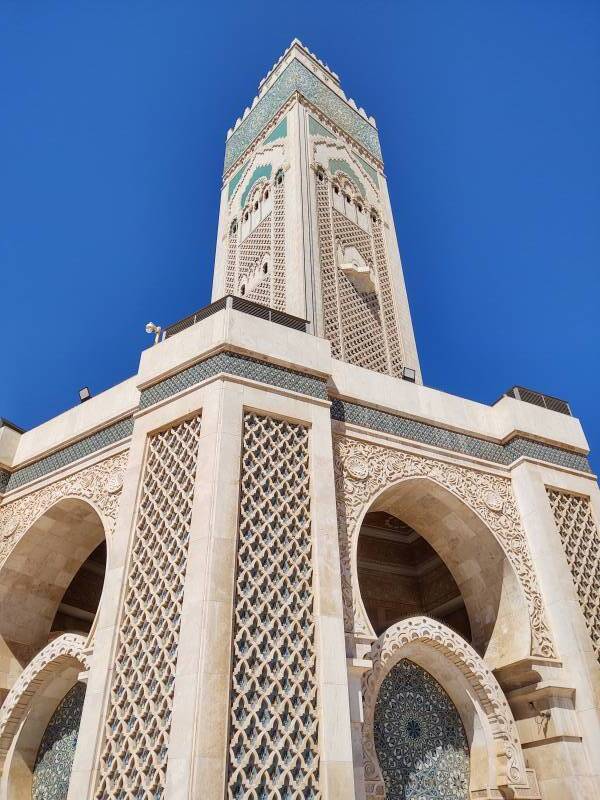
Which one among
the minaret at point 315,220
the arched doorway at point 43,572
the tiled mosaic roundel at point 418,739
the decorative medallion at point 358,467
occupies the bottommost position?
the tiled mosaic roundel at point 418,739

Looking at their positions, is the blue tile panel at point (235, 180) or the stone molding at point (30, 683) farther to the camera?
the blue tile panel at point (235, 180)

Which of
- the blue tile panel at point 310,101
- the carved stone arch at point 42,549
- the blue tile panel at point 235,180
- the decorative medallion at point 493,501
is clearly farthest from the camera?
the blue tile panel at point 235,180

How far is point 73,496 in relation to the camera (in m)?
4.86

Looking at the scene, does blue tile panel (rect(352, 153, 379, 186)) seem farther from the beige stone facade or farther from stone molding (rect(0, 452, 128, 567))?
stone molding (rect(0, 452, 128, 567))

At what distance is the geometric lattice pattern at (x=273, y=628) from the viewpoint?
124 inches

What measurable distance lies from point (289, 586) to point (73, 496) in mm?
2036

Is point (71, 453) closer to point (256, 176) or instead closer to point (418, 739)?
point (418, 739)

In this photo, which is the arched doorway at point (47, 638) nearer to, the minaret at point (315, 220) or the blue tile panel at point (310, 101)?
the minaret at point (315, 220)

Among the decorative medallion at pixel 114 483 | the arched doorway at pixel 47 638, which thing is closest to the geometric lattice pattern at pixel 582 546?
the decorative medallion at pixel 114 483

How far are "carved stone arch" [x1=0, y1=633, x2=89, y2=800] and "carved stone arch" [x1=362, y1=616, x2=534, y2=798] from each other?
2078 mm

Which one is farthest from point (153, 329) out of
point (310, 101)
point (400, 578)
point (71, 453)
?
point (310, 101)

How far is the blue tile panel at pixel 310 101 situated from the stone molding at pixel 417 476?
20.5ft

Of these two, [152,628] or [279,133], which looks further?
[279,133]

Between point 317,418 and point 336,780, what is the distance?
7.24 feet
